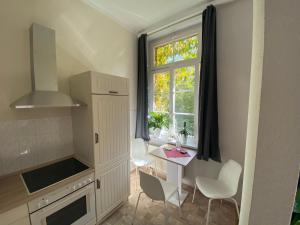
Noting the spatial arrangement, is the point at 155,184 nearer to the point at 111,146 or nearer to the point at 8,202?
the point at 111,146

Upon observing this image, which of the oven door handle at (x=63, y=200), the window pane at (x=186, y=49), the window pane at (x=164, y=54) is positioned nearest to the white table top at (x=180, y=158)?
the oven door handle at (x=63, y=200)

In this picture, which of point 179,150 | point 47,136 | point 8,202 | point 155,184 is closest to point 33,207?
point 8,202

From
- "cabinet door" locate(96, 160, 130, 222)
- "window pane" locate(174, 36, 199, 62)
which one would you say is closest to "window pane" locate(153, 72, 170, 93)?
"window pane" locate(174, 36, 199, 62)

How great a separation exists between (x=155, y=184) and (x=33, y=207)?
1.09 metres

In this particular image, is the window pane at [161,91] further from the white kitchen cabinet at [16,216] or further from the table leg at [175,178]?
the white kitchen cabinet at [16,216]

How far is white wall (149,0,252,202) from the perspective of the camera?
1789mm

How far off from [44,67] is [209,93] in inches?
85.8

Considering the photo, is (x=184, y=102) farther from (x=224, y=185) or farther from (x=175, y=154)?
(x=224, y=185)

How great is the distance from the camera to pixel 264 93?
0.41m

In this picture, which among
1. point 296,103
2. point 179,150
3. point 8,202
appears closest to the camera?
point 296,103

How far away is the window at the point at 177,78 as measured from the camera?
2.37m

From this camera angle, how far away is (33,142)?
1.57 metres

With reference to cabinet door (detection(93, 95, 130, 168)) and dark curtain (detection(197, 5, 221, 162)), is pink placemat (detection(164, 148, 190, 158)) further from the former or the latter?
cabinet door (detection(93, 95, 130, 168))

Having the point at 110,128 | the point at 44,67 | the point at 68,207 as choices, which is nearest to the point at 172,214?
the point at 68,207
